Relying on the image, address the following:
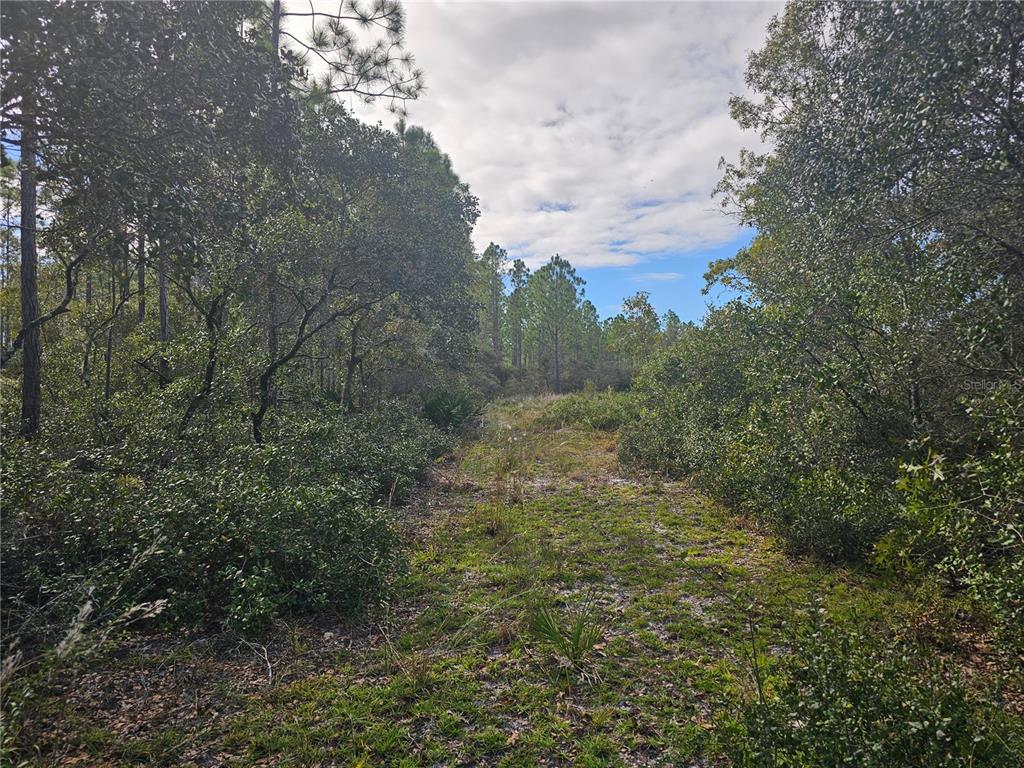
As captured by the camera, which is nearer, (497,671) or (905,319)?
(497,671)

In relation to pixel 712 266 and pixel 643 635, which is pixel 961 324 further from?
pixel 712 266

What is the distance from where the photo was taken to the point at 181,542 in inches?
144

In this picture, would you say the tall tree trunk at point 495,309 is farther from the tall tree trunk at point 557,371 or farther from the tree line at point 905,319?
the tree line at point 905,319

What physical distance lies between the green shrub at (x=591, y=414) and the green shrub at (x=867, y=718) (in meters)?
10.7

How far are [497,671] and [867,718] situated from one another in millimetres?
2214

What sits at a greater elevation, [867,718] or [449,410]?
[449,410]

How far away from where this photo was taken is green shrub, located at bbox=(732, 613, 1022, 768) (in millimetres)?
1974

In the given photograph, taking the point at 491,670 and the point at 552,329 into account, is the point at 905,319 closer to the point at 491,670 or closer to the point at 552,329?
the point at 491,670

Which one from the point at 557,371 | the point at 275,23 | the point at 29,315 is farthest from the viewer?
the point at 557,371

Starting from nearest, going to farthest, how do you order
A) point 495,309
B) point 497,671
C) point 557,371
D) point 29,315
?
1. point 497,671
2. point 29,315
3. point 557,371
4. point 495,309

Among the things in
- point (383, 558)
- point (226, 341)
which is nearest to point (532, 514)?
point (383, 558)

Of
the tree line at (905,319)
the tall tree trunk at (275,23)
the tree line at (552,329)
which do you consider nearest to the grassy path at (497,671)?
the tree line at (905,319)

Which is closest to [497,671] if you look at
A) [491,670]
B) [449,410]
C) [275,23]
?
[491,670]

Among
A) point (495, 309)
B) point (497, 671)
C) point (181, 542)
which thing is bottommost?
point (497, 671)
